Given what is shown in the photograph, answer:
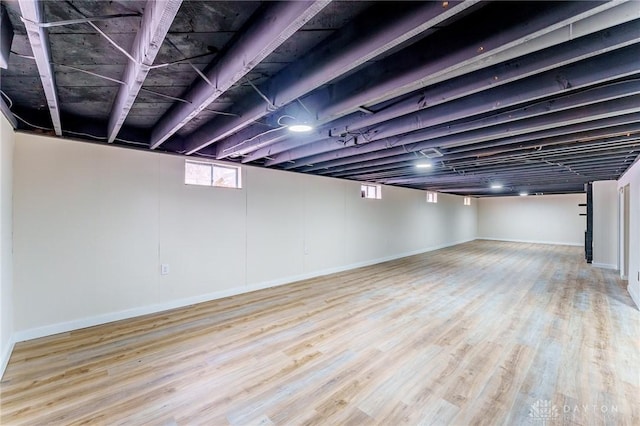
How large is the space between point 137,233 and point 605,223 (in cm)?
1034

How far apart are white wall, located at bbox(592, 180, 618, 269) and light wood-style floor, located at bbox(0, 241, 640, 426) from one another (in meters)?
3.71

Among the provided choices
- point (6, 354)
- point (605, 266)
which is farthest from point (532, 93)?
point (605, 266)

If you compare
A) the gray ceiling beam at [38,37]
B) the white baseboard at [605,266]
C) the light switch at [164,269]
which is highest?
the gray ceiling beam at [38,37]

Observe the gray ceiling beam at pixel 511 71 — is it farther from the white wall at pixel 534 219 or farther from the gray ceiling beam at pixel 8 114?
the white wall at pixel 534 219

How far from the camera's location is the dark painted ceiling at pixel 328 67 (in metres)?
1.28

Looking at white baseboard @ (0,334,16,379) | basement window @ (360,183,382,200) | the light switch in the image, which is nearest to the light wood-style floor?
white baseboard @ (0,334,16,379)

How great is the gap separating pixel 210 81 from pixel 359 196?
17.5ft

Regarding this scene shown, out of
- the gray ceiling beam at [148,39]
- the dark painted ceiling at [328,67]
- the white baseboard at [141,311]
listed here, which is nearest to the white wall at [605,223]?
the dark painted ceiling at [328,67]

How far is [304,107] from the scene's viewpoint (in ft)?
7.86

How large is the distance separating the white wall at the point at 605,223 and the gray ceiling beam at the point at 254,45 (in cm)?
931

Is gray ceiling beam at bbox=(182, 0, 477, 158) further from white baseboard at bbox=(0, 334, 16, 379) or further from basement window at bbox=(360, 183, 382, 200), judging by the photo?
basement window at bbox=(360, 183, 382, 200)

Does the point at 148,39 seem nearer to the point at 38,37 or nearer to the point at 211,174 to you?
the point at 38,37

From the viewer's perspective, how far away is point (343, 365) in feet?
7.95

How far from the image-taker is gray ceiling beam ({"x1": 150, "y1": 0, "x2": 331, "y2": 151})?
1.18m
